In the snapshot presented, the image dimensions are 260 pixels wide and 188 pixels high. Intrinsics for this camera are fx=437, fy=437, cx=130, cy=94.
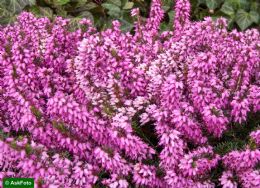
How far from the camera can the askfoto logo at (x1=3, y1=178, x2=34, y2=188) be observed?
2.95m

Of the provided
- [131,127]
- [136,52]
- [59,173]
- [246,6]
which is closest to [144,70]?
[136,52]

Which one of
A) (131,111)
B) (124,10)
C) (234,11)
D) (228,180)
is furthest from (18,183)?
(234,11)

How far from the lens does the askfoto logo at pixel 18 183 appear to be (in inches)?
116

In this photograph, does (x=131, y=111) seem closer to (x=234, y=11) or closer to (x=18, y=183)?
(x=18, y=183)

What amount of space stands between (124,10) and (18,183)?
11.9 feet

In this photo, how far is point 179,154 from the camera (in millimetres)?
3146

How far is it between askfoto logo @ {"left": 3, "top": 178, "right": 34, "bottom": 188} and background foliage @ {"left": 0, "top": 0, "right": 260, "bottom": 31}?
3.15m

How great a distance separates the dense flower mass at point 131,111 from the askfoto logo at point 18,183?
0.05 meters

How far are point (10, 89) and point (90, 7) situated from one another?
290cm

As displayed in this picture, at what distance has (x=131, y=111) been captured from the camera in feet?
11.0

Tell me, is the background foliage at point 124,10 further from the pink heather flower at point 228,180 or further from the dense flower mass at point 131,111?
the pink heather flower at point 228,180

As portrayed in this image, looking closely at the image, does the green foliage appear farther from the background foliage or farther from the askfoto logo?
the askfoto logo

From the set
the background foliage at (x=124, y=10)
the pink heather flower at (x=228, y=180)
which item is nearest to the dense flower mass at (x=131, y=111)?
the pink heather flower at (x=228, y=180)

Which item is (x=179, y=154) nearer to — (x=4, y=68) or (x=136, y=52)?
(x=136, y=52)
